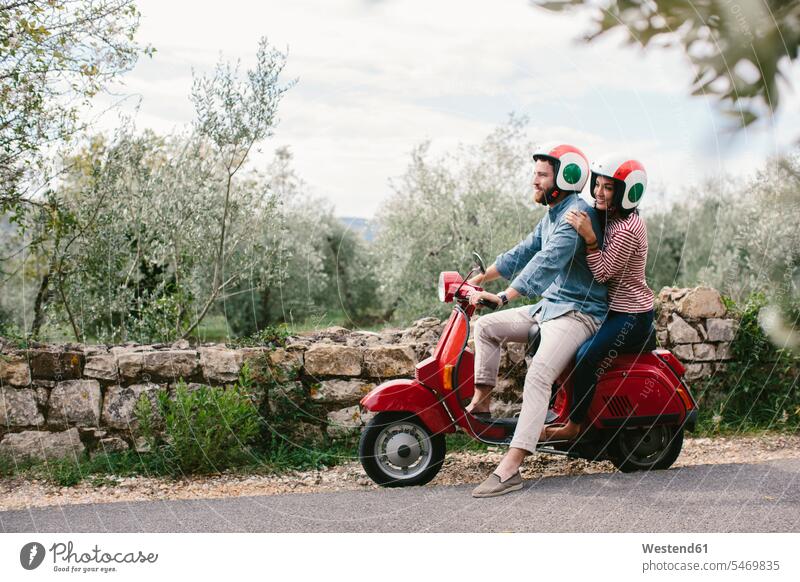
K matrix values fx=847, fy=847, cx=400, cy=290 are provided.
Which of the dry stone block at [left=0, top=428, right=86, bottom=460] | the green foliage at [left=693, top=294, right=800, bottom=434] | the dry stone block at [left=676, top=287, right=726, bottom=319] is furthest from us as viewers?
the dry stone block at [left=676, top=287, right=726, bottom=319]

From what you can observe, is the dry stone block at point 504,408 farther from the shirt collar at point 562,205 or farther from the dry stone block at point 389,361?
the shirt collar at point 562,205

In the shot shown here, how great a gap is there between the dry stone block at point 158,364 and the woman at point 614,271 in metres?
2.53

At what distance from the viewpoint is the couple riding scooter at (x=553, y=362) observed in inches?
183

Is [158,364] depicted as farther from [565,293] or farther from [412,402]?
[565,293]

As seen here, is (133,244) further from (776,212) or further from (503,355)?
(776,212)

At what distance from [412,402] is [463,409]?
0.98ft

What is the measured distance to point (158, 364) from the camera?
5859 millimetres

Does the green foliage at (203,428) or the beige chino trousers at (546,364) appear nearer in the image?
the beige chino trousers at (546,364)

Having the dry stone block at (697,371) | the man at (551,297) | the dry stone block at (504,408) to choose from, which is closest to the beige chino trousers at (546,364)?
the man at (551,297)

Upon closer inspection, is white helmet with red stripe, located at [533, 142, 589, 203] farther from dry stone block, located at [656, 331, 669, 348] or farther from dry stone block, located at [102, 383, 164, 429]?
dry stone block, located at [102, 383, 164, 429]

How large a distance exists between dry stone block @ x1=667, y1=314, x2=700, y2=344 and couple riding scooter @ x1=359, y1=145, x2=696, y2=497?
66.0 inches

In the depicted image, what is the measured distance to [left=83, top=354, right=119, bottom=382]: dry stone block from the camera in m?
5.84

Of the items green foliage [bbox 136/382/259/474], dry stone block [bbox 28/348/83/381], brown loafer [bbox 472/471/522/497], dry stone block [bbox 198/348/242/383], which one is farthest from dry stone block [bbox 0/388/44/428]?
brown loafer [bbox 472/471/522/497]
